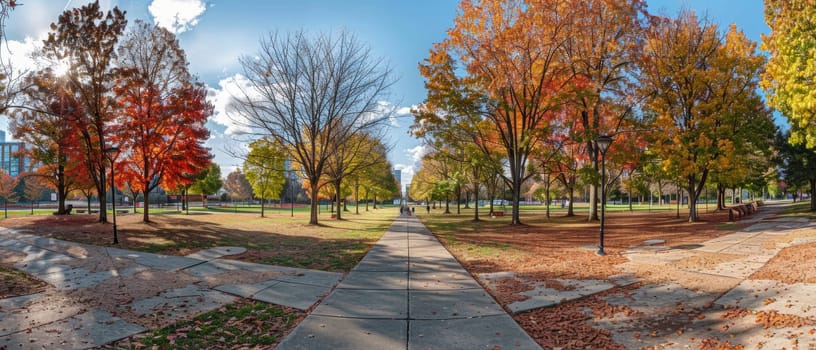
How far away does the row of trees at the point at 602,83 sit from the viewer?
770 inches

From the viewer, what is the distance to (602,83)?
72.8ft

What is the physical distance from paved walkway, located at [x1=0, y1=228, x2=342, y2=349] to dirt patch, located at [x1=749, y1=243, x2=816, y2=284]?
795 cm

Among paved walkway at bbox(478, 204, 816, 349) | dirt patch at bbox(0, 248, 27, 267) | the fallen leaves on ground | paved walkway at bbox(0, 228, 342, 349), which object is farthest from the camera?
dirt patch at bbox(0, 248, 27, 267)

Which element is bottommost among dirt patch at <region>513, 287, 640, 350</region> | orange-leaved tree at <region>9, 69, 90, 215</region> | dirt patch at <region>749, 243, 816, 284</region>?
dirt patch at <region>513, 287, 640, 350</region>

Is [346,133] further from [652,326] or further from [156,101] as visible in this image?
[652,326]

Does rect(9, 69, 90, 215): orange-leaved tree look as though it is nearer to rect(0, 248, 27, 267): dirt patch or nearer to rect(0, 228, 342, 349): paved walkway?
rect(0, 248, 27, 267): dirt patch

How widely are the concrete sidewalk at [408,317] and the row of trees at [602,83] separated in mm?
14040

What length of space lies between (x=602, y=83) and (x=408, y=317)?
72.3ft

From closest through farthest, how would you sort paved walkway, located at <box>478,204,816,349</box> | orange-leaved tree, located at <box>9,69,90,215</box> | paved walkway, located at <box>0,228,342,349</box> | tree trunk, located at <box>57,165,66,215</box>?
paved walkway, located at <box>478,204,816,349</box> → paved walkway, located at <box>0,228,342,349</box> → orange-leaved tree, located at <box>9,69,90,215</box> → tree trunk, located at <box>57,165,66,215</box>

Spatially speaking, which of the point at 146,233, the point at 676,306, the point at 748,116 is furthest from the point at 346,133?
the point at 748,116

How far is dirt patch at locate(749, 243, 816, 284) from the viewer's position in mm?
6159

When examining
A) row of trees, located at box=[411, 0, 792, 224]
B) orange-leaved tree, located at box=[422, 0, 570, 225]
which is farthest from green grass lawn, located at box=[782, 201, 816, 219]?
orange-leaved tree, located at box=[422, 0, 570, 225]

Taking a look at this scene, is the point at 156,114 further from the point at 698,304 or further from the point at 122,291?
the point at 698,304

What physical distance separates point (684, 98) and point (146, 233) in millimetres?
28903
